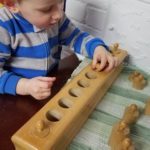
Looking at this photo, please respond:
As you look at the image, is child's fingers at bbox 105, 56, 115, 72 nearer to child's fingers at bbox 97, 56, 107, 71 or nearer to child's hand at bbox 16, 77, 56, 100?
child's fingers at bbox 97, 56, 107, 71

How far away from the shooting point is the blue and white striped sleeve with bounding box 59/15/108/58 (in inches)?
25.1

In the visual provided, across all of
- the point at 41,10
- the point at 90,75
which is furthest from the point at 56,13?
the point at 90,75

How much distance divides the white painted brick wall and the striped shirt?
72 mm

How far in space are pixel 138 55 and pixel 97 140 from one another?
312mm

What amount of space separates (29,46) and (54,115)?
20 cm

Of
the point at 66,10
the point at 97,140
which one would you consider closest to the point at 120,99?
the point at 97,140

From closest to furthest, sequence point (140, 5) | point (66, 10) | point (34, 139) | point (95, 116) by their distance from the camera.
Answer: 1. point (34, 139)
2. point (95, 116)
3. point (140, 5)
4. point (66, 10)

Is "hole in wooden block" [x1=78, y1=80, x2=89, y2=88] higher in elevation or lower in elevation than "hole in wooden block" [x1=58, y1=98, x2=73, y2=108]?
higher

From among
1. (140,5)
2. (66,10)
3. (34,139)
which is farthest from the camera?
(66,10)

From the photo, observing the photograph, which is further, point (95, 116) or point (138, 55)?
point (138, 55)

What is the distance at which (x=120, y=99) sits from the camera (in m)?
0.53

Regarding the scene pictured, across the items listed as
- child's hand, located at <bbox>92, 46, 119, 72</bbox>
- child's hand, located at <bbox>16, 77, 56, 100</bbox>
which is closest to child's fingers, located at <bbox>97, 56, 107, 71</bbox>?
child's hand, located at <bbox>92, 46, 119, 72</bbox>

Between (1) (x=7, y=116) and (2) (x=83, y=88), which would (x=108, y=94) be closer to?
(2) (x=83, y=88)

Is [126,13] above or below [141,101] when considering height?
above
